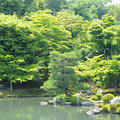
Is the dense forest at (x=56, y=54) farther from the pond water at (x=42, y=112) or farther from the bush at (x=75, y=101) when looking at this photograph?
the pond water at (x=42, y=112)

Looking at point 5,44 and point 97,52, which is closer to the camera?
point 5,44

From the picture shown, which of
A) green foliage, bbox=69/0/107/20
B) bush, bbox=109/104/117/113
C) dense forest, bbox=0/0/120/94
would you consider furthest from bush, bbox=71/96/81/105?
green foliage, bbox=69/0/107/20

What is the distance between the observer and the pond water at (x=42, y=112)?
1392 centimetres

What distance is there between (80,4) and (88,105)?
107 feet

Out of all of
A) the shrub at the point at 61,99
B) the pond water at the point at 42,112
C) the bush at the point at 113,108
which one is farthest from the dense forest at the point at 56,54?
the bush at the point at 113,108

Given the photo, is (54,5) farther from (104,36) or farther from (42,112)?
(42,112)

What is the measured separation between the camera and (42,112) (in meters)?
15.5

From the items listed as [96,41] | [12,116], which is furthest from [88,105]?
[96,41]

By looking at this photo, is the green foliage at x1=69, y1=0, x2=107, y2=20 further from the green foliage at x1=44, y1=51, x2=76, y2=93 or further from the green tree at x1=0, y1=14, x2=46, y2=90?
the green foliage at x1=44, y1=51, x2=76, y2=93

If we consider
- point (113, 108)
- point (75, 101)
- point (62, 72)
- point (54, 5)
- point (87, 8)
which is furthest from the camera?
point (87, 8)

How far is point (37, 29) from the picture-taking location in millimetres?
25812

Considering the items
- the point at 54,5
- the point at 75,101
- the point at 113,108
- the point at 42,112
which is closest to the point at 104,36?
the point at 75,101

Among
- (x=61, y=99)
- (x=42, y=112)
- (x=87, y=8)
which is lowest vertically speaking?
(x=42, y=112)

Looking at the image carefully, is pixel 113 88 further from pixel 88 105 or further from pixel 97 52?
pixel 88 105
